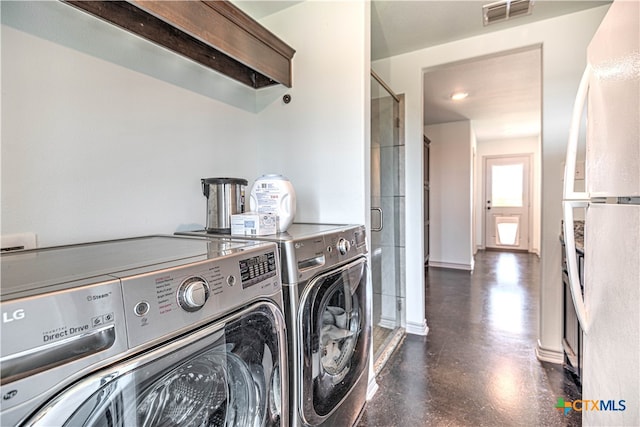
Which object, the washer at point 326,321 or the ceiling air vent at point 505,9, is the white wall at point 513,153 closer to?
the ceiling air vent at point 505,9

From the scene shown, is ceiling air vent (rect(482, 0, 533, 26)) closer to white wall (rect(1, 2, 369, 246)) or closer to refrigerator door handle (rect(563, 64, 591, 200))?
white wall (rect(1, 2, 369, 246))

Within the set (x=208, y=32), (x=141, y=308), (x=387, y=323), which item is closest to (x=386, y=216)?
(x=387, y=323)

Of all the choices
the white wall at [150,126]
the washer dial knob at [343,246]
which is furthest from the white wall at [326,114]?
the washer dial knob at [343,246]

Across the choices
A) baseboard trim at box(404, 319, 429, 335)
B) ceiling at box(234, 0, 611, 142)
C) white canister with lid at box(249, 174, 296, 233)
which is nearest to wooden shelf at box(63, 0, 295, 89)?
ceiling at box(234, 0, 611, 142)

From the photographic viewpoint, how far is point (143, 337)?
596 mm

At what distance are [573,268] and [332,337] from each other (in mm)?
959

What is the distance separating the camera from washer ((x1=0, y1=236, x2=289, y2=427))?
463 mm

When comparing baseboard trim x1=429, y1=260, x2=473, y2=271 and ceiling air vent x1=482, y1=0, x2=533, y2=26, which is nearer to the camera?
ceiling air vent x1=482, y1=0, x2=533, y2=26

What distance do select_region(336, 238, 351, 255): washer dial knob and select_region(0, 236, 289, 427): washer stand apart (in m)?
0.41

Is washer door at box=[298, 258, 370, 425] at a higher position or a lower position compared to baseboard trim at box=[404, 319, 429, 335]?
higher

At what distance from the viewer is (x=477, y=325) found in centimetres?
280

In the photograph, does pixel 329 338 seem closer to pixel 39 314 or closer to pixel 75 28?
pixel 39 314

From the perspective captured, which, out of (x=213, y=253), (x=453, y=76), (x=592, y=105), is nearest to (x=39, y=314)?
(x=213, y=253)

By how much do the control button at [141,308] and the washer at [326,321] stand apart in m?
0.49
